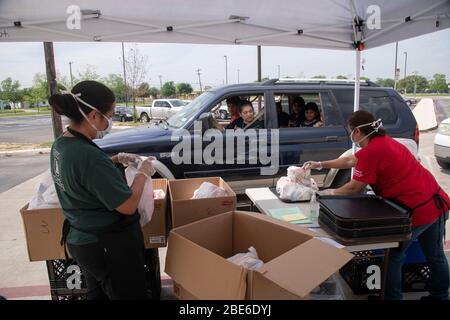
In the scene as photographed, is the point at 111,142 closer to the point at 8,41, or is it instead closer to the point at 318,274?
the point at 8,41

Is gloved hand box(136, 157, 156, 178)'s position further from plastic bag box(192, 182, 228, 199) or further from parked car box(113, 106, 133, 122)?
parked car box(113, 106, 133, 122)

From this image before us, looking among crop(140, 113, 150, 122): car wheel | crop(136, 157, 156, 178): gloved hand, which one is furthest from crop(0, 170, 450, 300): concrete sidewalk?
crop(140, 113, 150, 122): car wheel

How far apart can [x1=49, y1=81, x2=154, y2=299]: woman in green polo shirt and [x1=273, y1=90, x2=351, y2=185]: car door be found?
2.97m

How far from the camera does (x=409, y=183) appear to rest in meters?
2.37

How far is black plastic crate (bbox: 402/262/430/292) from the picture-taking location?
2.96m

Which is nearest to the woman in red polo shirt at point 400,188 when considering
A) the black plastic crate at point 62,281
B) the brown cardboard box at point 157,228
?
the brown cardboard box at point 157,228

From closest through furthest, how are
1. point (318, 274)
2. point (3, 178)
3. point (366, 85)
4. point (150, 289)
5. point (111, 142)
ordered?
point (318, 274) → point (150, 289) → point (111, 142) → point (366, 85) → point (3, 178)

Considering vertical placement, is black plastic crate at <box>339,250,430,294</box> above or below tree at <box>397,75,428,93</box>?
below

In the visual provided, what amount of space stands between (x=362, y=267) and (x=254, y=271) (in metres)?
1.82

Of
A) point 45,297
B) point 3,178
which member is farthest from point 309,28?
point 3,178

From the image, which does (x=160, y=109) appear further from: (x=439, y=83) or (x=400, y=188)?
(x=439, y=83)

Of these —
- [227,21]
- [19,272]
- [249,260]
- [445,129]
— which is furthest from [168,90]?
[249,260]

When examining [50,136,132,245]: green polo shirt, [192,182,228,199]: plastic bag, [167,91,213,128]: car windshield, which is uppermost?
[167,91,213,128]: car windshield
